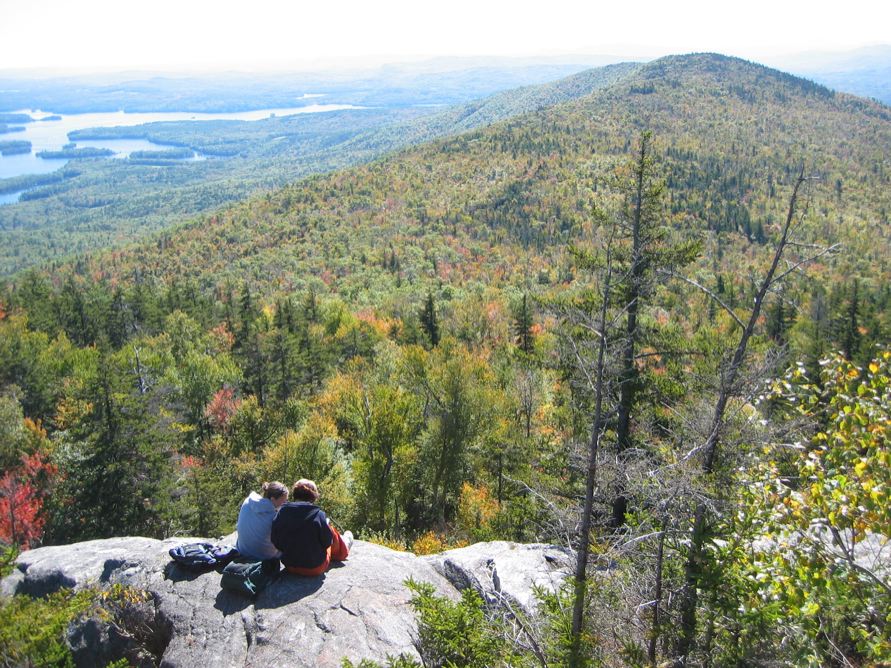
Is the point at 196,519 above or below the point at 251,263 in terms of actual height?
above

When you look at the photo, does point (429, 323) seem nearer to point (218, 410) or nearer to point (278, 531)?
point (218, 410)

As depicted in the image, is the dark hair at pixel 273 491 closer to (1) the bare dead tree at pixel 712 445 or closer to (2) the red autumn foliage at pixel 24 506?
(1) the bare dead tree at pixel 712 445

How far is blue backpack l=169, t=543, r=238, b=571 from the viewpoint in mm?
8695

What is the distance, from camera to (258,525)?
28.2 ft

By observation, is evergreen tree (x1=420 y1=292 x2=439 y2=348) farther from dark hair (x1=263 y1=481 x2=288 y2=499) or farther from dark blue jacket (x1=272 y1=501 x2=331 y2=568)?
dark blue jacket (x1=272 y1=501 x2=331 y2=568)

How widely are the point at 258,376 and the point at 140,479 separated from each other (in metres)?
18.0

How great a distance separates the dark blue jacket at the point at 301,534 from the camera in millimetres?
8219

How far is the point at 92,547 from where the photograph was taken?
10.3 m

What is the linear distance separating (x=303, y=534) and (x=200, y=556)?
192 cm

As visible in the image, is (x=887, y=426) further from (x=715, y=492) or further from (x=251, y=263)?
(x=251, y=263)

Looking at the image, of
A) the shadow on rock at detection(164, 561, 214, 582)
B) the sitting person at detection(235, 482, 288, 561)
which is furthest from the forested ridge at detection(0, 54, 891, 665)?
the shadow on rock at detection(164, 561, 214, 582)

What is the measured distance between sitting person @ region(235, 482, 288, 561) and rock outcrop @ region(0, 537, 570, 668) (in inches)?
21.4

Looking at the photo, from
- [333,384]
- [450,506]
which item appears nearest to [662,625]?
[450,506]

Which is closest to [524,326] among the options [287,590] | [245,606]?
[287,590]
